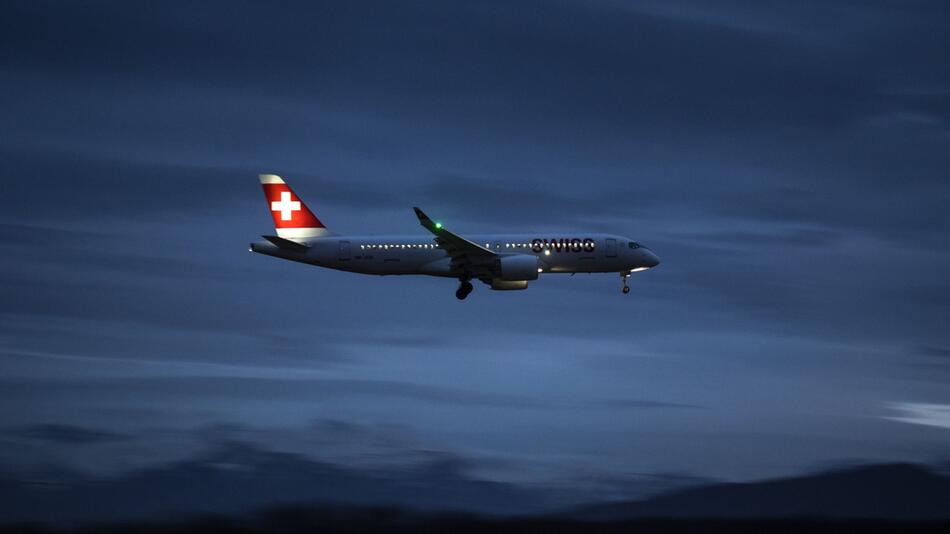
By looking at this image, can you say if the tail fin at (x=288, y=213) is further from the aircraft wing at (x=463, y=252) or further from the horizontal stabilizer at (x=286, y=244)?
the aircraft wing at (x=463, y=252)

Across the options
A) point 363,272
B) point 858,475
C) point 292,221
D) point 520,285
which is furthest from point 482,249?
point 858,475

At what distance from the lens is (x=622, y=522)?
292ft

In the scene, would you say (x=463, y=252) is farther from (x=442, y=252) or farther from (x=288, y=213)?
(x=288, y=213)

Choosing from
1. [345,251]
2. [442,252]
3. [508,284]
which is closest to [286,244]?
[345,251]

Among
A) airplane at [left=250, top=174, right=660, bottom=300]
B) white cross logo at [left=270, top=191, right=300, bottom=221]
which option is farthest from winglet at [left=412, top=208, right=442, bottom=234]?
white cross logo at [left=270, top=191, right=300, bottom=221]

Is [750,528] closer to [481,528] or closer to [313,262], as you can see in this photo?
[481,528]

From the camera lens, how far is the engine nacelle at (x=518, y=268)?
8062 centimetres

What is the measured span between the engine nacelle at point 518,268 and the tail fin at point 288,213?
14.9 m

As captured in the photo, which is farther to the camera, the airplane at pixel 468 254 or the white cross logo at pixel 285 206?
the white cross logo at pixel 285 206

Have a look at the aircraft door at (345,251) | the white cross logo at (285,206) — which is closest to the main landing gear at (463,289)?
the aircraft door at (345,251)

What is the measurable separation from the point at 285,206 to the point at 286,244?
6.48 meters

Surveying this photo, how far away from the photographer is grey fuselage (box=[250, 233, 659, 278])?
83000 millimetres

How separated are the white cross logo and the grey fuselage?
445cm

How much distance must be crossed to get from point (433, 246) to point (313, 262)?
29.7ft
